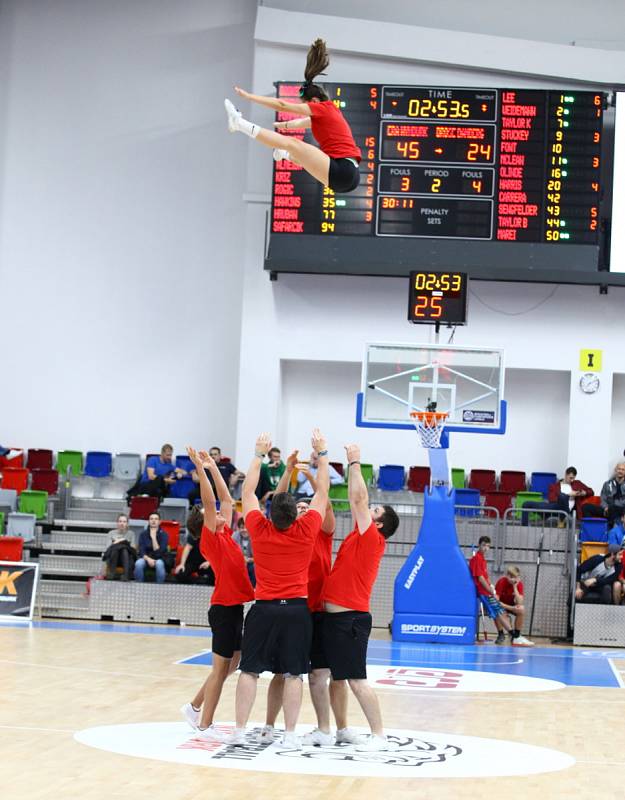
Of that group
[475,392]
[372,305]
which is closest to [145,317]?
[372,305]

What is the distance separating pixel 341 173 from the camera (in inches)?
355

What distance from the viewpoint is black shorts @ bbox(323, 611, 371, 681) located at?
316 inches

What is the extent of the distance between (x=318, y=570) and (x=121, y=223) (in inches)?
675

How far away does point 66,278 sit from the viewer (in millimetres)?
24266

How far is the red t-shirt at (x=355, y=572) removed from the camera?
817 centimetres

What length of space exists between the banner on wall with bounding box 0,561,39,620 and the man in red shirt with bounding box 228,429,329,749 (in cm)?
979

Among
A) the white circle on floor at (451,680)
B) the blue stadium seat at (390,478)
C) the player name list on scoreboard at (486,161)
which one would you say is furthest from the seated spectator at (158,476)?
the white circle on floor at (451,680)

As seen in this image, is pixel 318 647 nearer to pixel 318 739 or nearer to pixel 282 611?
pixel 282 611

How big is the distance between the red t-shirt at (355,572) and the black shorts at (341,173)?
2701 millimetres

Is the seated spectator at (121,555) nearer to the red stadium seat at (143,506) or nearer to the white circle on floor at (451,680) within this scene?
the red stadium seat at (143,506)

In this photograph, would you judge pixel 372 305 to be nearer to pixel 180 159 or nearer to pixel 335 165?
pixel 180 159

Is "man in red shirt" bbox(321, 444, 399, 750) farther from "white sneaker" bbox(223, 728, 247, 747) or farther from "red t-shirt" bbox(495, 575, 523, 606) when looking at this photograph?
"red t-shirt" bbox(495, 575, 523, 606)

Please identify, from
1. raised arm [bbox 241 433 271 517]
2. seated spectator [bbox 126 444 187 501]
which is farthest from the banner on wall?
raised arm [bbox 241 433 271 517]

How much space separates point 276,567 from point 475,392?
9756mm
